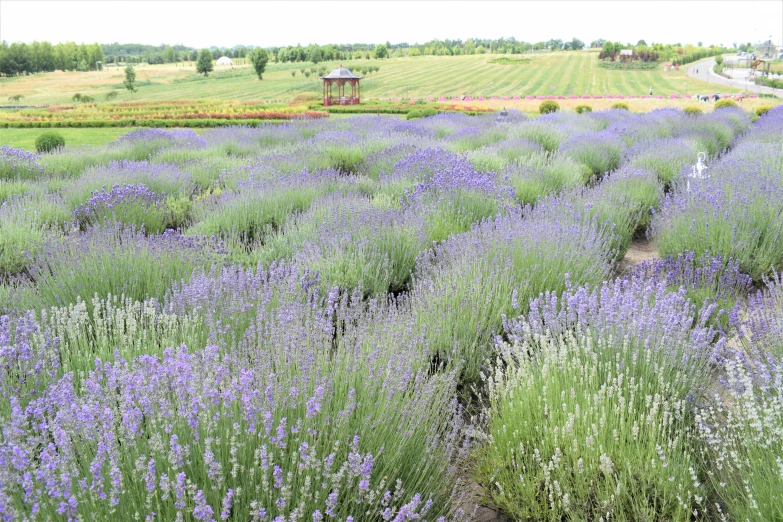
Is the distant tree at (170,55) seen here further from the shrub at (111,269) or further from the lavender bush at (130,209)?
the shrub at (111,269)

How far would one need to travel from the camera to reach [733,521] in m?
2.22

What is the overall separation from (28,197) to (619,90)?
166ft

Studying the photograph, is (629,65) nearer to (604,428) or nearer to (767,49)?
(767,49)

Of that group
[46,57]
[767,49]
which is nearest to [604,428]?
[46,57]

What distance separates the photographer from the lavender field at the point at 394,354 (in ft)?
5.84

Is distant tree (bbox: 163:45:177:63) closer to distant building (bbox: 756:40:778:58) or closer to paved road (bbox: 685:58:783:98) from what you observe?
paved road (bbox: 685:58:783:98)

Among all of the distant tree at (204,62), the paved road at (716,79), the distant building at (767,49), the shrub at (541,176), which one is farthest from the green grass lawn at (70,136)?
the distant building at (767,49)

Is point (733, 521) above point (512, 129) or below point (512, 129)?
below

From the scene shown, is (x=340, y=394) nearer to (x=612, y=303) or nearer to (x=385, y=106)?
(x=612, y=303)

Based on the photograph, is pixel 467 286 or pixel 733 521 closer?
pixel 733 521

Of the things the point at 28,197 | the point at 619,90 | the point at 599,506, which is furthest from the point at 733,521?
the point at 619,90

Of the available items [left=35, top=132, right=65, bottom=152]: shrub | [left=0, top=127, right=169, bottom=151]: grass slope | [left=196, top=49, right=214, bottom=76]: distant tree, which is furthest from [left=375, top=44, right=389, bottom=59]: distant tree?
[left=35, top=132, right=65, bottom=152]: shrub

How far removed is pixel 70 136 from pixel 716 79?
183 ft

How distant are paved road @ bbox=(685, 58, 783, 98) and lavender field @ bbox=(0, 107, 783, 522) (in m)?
40.3
